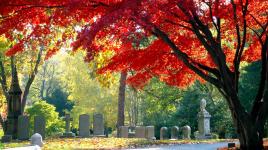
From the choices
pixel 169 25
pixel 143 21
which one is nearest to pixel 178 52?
pixel 169 25

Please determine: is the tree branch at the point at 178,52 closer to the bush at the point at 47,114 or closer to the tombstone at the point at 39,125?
the tombstone at the point at 39,125

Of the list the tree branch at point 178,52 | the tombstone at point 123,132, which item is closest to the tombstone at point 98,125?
the tombstone at point 123,132

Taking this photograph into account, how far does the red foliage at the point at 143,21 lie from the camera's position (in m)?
10.4

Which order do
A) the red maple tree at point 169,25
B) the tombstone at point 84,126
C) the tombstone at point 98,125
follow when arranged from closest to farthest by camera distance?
1. the red maple tree at point 169,25
2. the tombstone at point 84,126
3. the tombstone at point 98,125

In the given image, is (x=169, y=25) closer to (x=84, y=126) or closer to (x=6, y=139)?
(x=6, y=139)

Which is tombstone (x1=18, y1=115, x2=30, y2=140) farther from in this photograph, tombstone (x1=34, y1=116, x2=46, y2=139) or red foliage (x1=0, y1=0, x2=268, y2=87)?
red foliage (x1=0, y1=0, x2=268, y2=87)

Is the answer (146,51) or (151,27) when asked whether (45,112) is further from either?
(151,27)

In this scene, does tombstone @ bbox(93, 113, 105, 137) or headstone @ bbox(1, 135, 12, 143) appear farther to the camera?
tombstone @ bbox(93, 113, 105, 137)

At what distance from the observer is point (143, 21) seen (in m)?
11.0

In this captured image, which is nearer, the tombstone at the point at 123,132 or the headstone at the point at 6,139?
the headstone at the point at 6,139

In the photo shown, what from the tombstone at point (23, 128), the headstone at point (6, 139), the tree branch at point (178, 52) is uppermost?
the tree branch at point (178, 52)

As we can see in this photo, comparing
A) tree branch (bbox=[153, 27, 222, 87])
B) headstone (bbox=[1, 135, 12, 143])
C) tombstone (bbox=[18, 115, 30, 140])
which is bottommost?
headstone (bbox=[1, 135, 12, 143])

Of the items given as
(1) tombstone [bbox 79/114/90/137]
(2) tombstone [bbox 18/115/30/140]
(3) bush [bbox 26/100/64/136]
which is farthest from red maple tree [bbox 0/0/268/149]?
(3) bush [bbox 26/100/64/136]

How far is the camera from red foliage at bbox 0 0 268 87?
34.3ft
